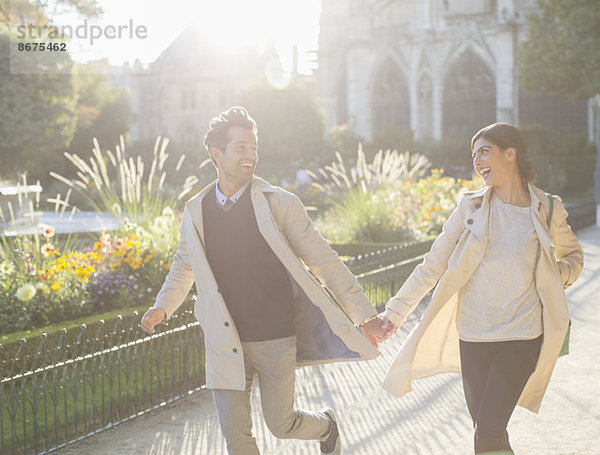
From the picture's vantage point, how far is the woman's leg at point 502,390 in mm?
3393

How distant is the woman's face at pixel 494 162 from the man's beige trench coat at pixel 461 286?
0.07m

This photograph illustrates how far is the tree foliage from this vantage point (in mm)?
29297

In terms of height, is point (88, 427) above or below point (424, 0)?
below

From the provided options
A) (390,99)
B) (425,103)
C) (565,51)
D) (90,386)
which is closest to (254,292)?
(90,386)

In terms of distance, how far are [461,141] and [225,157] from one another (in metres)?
34.8

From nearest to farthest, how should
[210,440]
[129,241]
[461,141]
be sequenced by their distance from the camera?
[210,440], [129,241], [461,141]

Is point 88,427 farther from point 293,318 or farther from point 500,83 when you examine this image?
point 500,83

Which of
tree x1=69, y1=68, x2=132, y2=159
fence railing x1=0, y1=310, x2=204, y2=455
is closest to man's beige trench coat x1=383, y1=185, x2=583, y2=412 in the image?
fence railing x1=0, y1=310, x2=204, y2=455

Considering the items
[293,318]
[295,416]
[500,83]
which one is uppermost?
[500,83]

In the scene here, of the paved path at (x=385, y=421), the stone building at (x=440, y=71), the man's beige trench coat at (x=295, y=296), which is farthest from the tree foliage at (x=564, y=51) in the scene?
the man's beige trench coat at (x=295, y=296)

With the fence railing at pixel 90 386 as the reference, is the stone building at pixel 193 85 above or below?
above

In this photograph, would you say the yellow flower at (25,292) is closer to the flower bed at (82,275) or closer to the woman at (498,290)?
the flower bed at (82,275)

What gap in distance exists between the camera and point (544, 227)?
11.8 ft

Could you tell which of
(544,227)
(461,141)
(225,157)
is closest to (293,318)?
(225,157)
